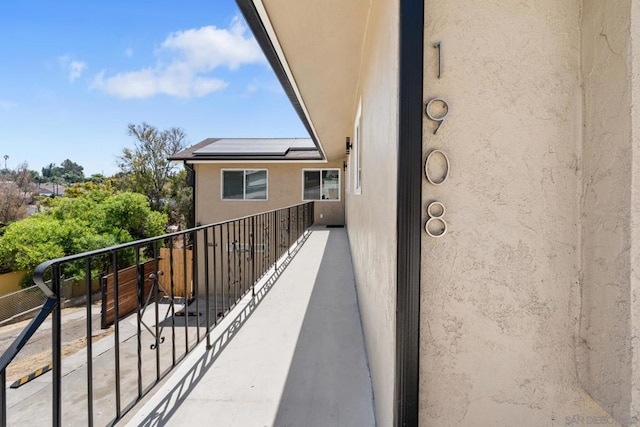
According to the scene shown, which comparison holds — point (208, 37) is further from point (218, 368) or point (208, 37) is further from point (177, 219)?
point (218, 368)

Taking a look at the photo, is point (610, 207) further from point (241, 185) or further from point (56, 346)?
point (241, 185)

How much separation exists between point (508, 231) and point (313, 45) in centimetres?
230

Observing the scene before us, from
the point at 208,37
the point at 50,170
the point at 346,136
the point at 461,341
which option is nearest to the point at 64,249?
the point at 346,136

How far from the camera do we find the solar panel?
11.5m

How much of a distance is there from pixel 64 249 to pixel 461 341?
49.2 feet

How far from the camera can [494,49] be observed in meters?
1.11

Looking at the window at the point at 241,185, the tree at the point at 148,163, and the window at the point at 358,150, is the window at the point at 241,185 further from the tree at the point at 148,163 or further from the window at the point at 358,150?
the tree at the point at 148,163

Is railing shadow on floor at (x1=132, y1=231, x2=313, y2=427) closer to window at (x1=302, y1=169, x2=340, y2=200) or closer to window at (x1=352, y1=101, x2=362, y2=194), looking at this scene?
window at (x1=352, y1=101, x2=362, y2=194)

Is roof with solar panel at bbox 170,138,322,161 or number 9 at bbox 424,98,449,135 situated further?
roof with solar panel at bbox 170,138,322,161

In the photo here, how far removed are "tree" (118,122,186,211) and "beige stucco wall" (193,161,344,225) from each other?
9523mm

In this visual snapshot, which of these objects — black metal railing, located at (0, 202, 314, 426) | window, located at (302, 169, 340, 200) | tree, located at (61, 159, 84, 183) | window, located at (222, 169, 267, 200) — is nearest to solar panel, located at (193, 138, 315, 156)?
window, located at (222, 169, 267, 200)

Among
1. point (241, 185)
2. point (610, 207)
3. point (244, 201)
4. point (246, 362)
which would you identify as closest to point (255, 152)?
point (241, 185)

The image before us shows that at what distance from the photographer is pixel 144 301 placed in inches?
67.4

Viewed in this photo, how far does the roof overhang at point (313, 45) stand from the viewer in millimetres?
2096
